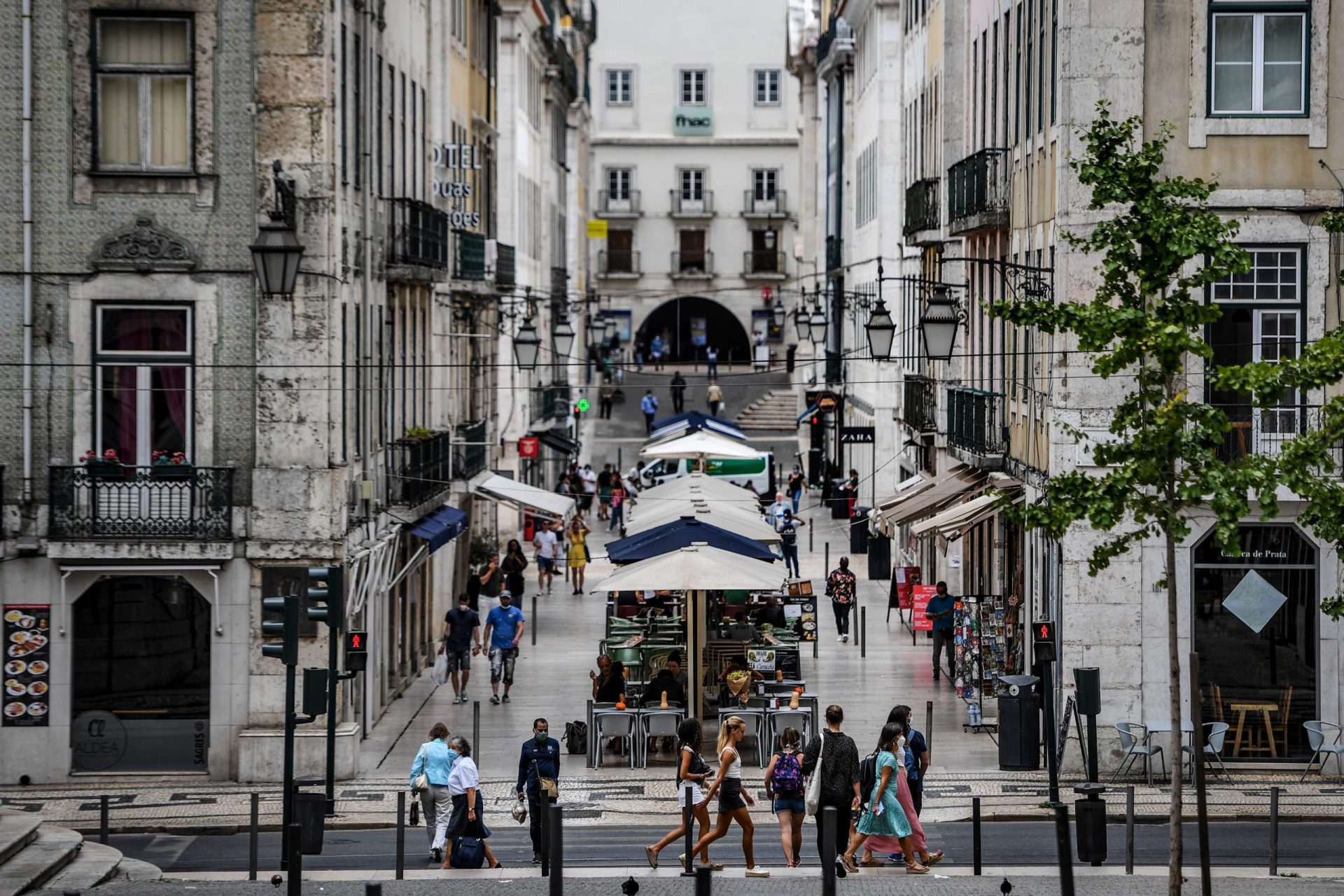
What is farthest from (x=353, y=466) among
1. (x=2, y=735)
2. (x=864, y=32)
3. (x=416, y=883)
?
(x=864, y=32)

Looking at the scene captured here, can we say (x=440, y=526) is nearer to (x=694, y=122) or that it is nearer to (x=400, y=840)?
(x=400, y=840)

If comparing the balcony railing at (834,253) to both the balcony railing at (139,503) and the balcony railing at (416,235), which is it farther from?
the balcony railing at (139,503)

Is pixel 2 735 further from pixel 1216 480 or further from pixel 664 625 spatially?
pixel 1216 480

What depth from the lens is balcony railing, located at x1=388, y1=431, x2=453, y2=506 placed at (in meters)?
30.8

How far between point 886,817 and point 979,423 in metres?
12.6

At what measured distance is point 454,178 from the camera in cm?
4034

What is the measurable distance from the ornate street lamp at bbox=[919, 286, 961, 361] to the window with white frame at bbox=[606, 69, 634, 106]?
76.3 m

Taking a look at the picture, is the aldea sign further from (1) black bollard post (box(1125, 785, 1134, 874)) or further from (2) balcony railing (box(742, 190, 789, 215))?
(1) black bollard post (box(1125, 785, 1134, 874))

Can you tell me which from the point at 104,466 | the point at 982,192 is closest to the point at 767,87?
the point at 982,192

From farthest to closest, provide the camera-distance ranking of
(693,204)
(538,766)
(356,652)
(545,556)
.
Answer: (693,204) → (545,556) → (356,652) → (538,766)

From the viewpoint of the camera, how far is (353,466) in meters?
27.7

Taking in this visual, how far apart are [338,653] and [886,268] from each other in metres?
29.4

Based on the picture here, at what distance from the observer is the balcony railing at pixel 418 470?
1211 inches

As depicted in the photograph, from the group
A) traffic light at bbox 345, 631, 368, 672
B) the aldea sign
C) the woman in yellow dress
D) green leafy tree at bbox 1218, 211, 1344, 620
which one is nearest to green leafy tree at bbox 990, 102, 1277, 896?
green leafy tree at bbox 1218, 211, 1344, 620
